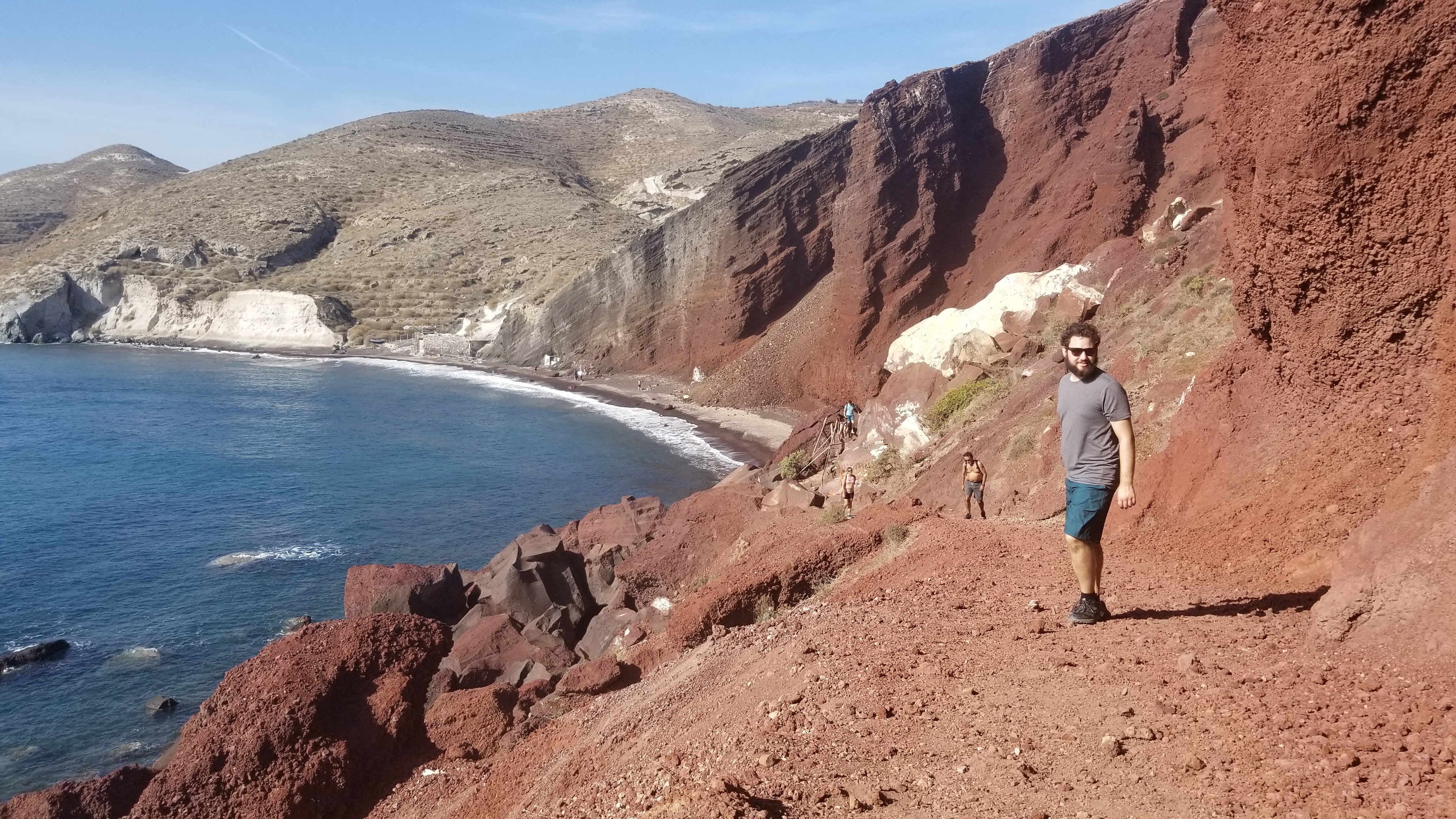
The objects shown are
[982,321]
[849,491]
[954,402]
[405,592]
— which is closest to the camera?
[849,491]

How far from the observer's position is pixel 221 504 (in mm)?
27562

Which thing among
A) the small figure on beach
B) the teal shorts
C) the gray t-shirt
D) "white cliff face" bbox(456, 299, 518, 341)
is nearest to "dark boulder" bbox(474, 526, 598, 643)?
the small figure on beach

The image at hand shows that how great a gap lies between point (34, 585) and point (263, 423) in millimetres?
20561

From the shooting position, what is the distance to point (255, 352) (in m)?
70.8

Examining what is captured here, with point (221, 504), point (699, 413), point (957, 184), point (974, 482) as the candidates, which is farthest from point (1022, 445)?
point (699, 413)

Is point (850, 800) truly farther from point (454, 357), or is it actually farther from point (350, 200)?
point (350, 200)

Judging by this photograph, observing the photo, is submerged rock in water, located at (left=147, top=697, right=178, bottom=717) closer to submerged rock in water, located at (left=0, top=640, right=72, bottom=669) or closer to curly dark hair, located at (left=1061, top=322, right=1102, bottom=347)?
submerged rock in water, located at (left=0, top=640, right=72, bottom=669)

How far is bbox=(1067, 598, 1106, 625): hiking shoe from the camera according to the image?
5.32 metres

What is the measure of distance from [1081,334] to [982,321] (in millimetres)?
17233

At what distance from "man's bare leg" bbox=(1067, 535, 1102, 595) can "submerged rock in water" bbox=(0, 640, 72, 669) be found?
19.6 metres

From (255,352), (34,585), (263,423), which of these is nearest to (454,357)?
(255,352)

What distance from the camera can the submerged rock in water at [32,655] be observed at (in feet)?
55.3

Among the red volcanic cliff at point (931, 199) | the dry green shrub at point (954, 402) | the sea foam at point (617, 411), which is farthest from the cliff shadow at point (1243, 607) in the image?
the sea foam at point (617, 411)

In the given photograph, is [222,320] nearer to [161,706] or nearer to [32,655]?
[32,655]
